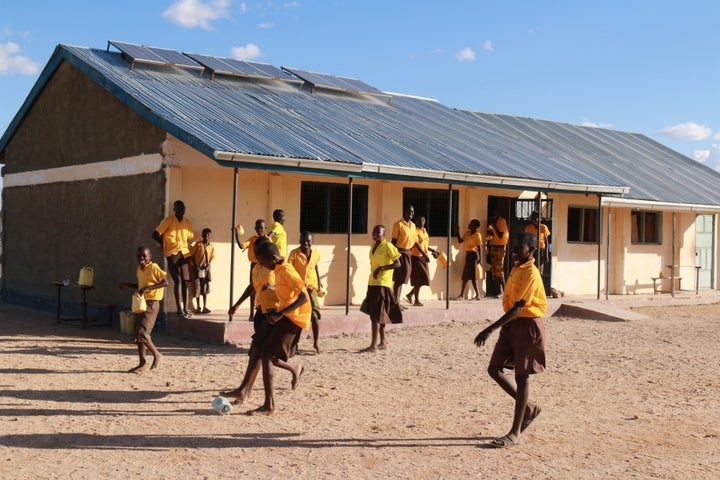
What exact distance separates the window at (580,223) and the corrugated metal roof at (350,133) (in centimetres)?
92

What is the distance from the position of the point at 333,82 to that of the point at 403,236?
527 cm

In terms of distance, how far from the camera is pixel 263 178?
13172mm

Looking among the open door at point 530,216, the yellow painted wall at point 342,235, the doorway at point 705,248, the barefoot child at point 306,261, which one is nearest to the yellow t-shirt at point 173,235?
the yellow painted wall at point 342,235

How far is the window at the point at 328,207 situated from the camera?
45.0ft

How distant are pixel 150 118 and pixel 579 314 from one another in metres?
8.24

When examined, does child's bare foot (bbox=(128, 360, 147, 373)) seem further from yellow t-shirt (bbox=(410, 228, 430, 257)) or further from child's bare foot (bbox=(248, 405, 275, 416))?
yellow t-shirt (bbox=(410, 228, 430, 257))

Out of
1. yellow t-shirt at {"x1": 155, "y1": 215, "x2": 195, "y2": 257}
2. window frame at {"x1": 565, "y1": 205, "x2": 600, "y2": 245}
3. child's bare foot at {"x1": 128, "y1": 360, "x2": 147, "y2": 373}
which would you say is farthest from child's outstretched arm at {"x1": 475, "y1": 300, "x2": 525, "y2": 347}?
window frame at {"x1": 565, "y1": 205, "x2": 600, "y2": 245}

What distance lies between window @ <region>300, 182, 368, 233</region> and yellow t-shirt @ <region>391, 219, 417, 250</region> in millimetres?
1178

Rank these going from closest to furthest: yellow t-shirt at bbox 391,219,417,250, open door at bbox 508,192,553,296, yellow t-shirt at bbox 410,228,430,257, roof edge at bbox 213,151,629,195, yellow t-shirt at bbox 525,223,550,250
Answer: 1. roof edge at bbox 213,151,629,195
2. yellow t-shirt at bbox 391,219,417,250
3. yellow t-shirt at bbox 410,228,430,257
4. yellow t-shirt at bbox 525,223,550,250
5. open door at bbox 508,192,553,296

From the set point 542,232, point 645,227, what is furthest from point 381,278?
point 645,227

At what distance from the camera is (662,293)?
19656 mm

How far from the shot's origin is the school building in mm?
12273

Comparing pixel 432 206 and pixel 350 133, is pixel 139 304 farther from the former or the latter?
pixel 432 206

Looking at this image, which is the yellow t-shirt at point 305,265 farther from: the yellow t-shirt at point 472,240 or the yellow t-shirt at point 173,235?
the yellow t-shirt at point 472,240
